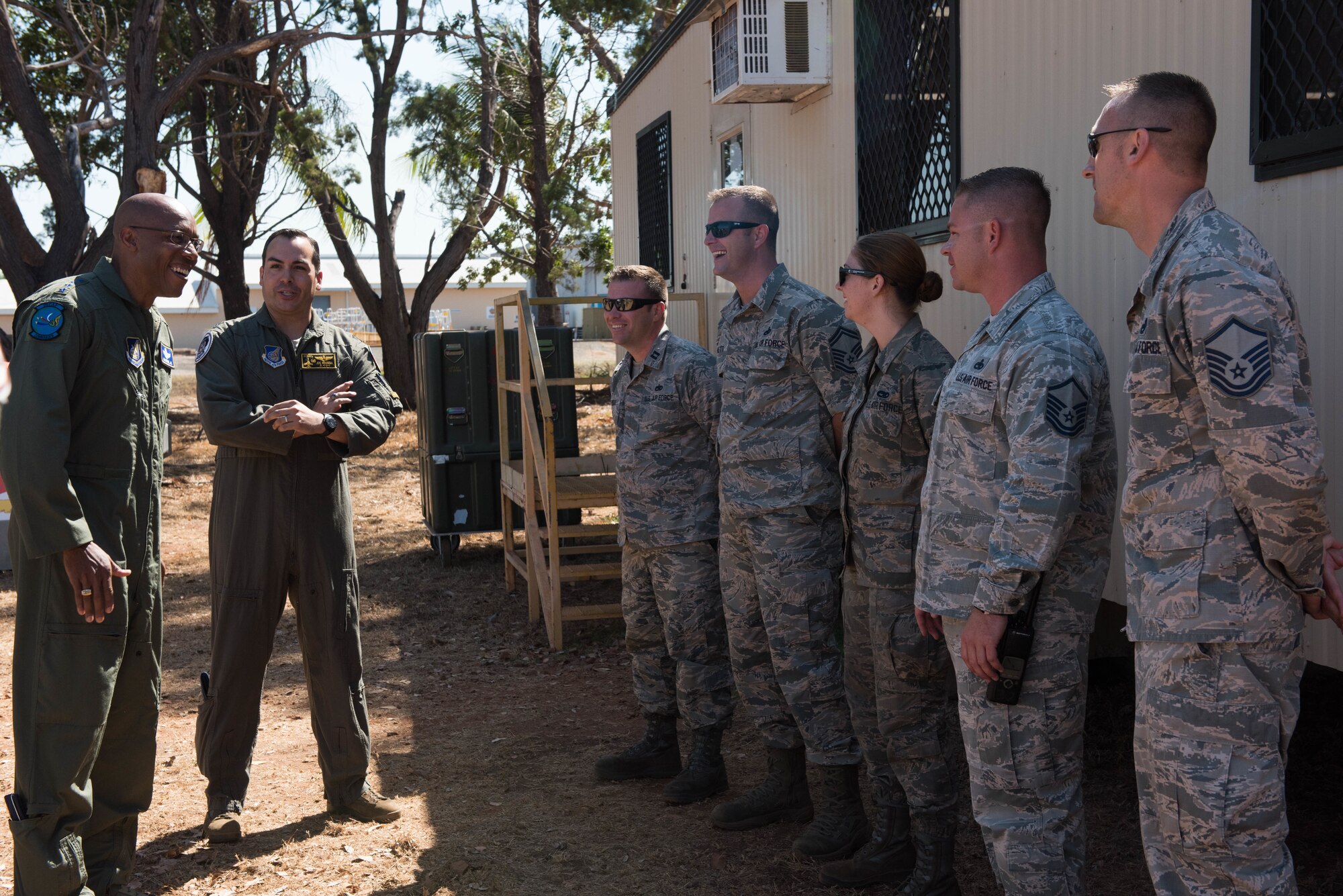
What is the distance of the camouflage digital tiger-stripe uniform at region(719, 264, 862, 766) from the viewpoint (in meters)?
3.78

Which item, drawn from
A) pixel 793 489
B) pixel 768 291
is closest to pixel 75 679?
pixel 793 489

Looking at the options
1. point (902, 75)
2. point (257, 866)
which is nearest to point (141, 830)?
point (257, 866)

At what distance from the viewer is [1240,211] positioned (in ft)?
11.0

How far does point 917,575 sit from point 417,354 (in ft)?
21.2

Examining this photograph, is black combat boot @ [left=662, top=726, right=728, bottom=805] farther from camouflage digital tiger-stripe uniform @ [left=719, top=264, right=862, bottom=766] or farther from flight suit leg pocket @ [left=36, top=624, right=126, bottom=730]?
flight suit leg pocket @ [left=36, top=624, right=126, bottom=730]

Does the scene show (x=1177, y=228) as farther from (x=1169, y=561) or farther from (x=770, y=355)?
(x=770, y=355)

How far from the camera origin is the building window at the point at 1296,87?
2.99 m

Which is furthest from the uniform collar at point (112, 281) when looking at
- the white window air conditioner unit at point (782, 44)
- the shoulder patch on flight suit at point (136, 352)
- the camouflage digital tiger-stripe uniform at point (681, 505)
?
the white window air conditioner unit at point (782, 44)

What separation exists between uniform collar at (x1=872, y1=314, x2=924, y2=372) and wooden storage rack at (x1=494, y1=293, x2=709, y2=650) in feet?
8.04

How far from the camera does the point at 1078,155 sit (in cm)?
412

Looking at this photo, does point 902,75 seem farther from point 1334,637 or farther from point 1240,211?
point 1334,637

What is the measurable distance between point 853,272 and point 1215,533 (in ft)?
5.08

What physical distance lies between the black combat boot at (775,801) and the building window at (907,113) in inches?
90.6

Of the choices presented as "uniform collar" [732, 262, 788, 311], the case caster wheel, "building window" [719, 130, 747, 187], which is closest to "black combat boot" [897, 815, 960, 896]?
"uniform collar" [732, 262, 788, 311]
